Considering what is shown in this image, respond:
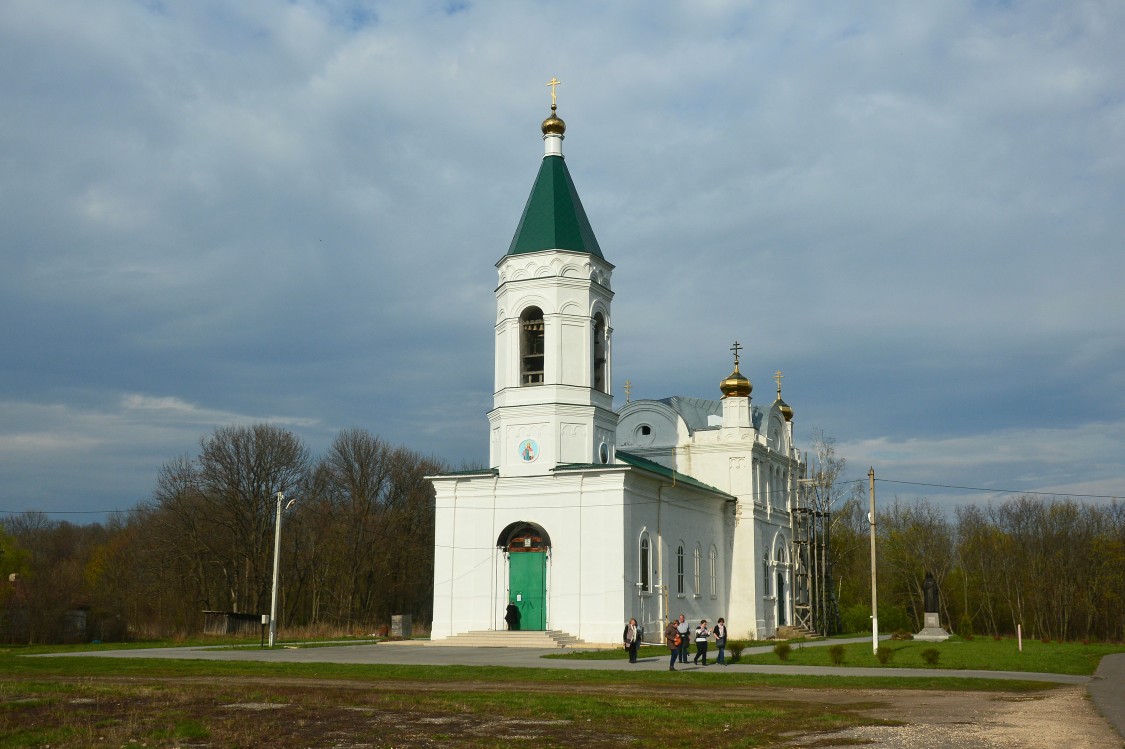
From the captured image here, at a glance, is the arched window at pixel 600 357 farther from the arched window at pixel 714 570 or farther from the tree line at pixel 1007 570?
the tree line at pixel 1007 570

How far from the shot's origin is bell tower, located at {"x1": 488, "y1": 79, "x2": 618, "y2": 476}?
31.9 m

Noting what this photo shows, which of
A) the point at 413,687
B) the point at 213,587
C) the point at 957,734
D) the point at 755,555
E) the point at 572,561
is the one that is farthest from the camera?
the point at 213,587

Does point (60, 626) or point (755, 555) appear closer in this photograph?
point (60, 626)

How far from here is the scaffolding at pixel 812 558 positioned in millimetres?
45125

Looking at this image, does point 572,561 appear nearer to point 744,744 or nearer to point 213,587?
point 744,744

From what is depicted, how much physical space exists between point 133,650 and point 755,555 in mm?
22800

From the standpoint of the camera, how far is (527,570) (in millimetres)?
31234

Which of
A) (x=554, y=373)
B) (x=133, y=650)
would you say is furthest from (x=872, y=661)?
(x=133, y=650)

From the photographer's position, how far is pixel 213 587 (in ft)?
166

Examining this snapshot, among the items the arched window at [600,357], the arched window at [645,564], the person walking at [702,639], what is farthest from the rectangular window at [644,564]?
the person walking at [702,639]

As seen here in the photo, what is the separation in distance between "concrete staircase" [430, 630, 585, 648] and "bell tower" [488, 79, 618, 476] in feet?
15.6

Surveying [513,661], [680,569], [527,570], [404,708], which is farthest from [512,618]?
[404,708]

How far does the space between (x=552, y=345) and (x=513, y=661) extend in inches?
448

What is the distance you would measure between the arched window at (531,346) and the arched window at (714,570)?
1091cm
